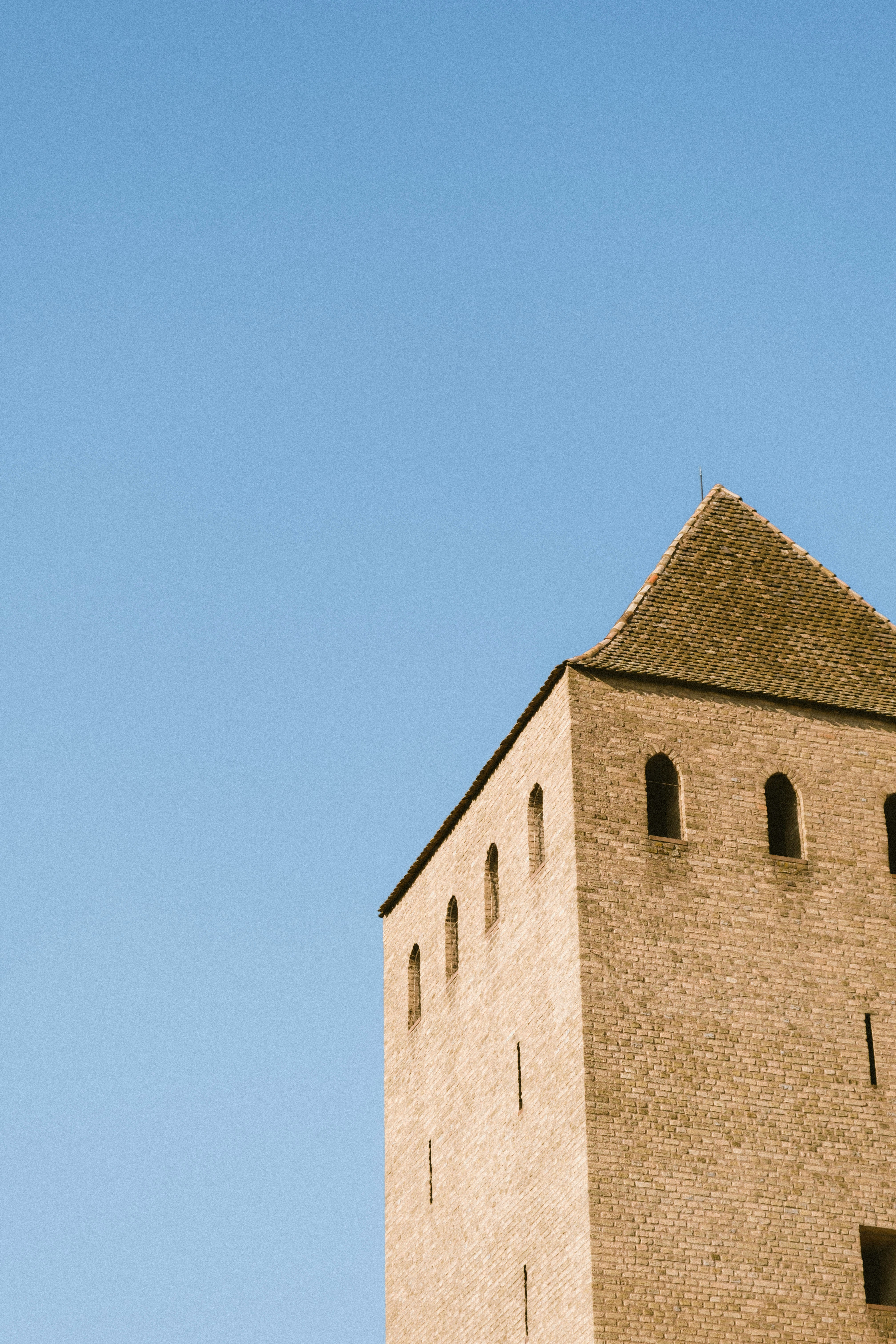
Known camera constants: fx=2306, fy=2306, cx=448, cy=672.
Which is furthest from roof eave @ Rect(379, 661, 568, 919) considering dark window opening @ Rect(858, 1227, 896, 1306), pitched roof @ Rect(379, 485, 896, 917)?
dark window opening @ Rect(858, 1227, 896, 1306)

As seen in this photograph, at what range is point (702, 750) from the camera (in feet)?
98.4

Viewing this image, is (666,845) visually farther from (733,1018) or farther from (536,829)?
(733,1018)

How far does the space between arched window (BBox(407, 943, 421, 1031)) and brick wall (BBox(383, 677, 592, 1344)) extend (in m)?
0.14

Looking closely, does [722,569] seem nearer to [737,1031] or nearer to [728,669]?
[728,669]

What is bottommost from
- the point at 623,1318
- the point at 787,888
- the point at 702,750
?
the point at 623,1318

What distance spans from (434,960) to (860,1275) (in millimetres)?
8774

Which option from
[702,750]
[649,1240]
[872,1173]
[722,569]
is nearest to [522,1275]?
[649,1240]

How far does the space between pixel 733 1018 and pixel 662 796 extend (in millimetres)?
3129

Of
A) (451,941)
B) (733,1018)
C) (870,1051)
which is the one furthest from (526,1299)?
(451,941)

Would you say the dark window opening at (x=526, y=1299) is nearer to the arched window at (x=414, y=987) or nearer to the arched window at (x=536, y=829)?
the arched window at (x=536, y=829)

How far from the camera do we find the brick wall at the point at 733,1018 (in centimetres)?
2667

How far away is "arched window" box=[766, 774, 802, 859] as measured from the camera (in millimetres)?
30000

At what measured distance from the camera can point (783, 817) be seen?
30.2 metres

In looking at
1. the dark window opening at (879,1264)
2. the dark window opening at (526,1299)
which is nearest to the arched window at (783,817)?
the dark window opening at (879,1264)
